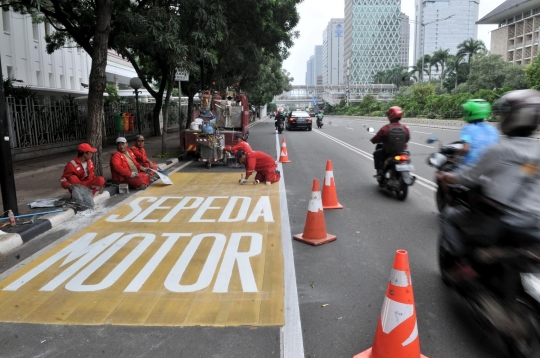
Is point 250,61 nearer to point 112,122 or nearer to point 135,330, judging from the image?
point 112,122

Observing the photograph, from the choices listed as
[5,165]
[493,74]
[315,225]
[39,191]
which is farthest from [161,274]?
[493,74]

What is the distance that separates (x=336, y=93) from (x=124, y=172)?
114 metres

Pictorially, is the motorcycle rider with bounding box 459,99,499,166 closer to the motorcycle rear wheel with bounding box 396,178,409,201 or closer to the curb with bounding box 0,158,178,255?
the motorcycle rear wheel with bounding box 396,178,409,201

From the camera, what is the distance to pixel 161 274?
467cm

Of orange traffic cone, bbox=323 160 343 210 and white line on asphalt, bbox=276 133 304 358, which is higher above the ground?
orange traffic cone, bbox=323 160 343 210

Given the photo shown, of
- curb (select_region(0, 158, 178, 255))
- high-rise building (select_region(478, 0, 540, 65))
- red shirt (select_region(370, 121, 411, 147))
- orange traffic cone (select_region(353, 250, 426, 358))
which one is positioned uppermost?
high-rise building (select_region(478, 0, 540, 65))

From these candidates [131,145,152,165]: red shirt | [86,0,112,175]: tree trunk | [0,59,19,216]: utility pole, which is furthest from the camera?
[131,145,152,165]: red shirt

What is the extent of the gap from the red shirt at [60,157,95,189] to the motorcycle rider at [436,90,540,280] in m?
6.84

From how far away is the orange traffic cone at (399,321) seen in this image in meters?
2.86

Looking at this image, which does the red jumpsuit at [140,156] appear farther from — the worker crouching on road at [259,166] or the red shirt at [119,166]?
the worker crouching on road at [259,166]

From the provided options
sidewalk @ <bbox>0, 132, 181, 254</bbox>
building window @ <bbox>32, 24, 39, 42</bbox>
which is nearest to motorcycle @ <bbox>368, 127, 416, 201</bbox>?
sidewalk @ <bbox>0, 132, 181, 254</bbox>

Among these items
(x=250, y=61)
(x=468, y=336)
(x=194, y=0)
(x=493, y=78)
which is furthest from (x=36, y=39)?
(x=493, y=78)

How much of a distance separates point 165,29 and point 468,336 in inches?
437

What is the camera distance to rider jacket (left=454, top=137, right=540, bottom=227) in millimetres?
2867
